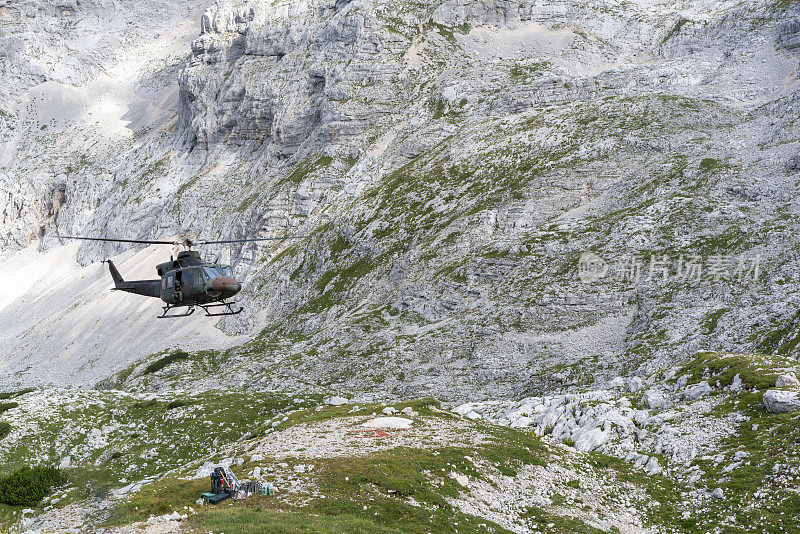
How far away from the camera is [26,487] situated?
1201 inches

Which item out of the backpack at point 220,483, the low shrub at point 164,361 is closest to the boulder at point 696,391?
the backpack at point 220,483

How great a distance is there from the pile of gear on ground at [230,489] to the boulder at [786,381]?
85.7 feet

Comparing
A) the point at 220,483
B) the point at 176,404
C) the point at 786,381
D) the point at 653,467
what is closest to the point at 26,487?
the point at 220,483

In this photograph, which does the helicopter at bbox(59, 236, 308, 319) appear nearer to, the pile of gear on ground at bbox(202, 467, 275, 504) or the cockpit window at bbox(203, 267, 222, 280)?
the cockpit window at bbox(203, 267, 222, 280)

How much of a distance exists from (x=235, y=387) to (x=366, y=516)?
45.0 m

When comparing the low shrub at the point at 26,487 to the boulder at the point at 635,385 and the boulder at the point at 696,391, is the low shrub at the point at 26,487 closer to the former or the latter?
the boulder at the point at 635,385

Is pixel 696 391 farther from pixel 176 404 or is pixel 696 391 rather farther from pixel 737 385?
pixel 176 404

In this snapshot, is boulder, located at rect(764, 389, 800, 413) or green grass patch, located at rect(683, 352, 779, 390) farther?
green grass patch, located at rect(683, 352, 779, 390)

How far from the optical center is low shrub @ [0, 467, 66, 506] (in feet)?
95.9

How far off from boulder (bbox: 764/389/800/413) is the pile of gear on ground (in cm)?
2434

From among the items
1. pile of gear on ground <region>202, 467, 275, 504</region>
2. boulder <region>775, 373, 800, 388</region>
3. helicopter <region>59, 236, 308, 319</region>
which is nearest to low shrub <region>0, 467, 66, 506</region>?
helicopter <region>59, 236, 308, 319</region>

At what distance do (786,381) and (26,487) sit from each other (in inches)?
1647

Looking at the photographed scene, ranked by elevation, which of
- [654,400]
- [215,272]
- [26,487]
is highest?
[215,272]

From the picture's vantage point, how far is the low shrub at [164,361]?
7588cm
